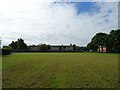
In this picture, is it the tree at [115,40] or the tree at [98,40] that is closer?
the tree at [115,40]

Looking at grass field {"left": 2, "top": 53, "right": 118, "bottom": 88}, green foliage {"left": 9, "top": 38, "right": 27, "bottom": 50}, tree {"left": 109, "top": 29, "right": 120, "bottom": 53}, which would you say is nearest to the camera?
grass field {"left": 2, "top": 53, "right": 118, "bottom": 88}

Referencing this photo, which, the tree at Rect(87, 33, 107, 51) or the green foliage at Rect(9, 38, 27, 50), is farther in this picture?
the green foliage at Rect(9, 38, 27, 50)

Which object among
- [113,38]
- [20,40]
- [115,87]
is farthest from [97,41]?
[115,87]

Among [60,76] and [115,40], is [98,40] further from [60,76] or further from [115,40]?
[60,76]

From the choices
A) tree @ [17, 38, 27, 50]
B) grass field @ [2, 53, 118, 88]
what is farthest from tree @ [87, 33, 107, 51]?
grass field @ [2, 53, 118, 88]

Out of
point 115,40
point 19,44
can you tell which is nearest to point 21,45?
point 19,44

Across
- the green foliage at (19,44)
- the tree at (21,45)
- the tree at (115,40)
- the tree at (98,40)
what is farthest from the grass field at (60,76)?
the green foliage at (19,44)

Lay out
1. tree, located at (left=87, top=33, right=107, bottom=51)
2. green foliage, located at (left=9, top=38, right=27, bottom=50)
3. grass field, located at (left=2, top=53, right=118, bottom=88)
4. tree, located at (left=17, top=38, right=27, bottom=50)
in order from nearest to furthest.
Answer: grass field, located at (left=2, top=53, right=118, bottom=88), tree, located at (left=87, top=33, right=107, bottom=51), tree, located at (left=17, top=38, right=27, bottom=50), green foliage, located at (left=9, top=38, right=27, bottom=50)

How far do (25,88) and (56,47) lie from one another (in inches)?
7091

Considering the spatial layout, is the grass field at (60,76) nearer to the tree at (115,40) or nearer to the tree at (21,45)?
the tree at (115,40)

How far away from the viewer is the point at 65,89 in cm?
902

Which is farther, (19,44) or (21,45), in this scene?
(21,45)

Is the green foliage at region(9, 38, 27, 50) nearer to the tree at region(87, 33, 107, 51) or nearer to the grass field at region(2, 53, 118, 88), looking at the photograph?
the tree at region(87, 33, 107, 51)

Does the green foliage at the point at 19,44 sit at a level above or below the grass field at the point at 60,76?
above
